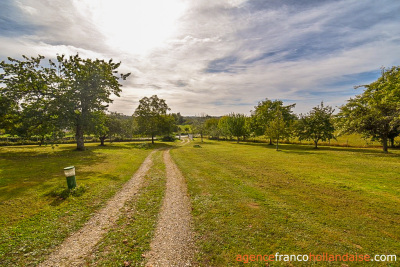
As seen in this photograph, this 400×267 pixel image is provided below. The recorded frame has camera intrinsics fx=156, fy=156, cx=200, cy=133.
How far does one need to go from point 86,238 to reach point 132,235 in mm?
2001

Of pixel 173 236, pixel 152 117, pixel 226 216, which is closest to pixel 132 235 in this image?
pixel 173 236

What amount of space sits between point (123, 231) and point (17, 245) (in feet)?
13.2

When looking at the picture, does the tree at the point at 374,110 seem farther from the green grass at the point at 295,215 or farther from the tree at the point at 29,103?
the tree at the point at 29,103

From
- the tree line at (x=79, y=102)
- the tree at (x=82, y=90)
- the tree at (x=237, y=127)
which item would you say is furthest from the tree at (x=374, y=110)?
the tree at (x=82, y=90)

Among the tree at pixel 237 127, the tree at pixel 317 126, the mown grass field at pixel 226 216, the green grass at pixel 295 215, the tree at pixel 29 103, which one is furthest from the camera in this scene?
the tree at pixel 237 127

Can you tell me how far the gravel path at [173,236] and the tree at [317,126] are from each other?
139 feet

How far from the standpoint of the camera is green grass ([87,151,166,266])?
234 inches

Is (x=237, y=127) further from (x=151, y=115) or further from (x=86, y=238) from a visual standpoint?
(x=86, y=238)

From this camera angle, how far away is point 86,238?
7105mm

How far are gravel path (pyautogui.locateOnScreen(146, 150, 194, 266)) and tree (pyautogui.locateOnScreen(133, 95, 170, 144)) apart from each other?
45.5 metres

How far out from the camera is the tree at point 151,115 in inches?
2140

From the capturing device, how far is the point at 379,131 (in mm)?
29641

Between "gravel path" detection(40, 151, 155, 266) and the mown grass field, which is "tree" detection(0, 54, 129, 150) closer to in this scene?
the mown grass field

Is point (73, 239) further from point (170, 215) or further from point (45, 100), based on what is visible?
point (45, 100)
